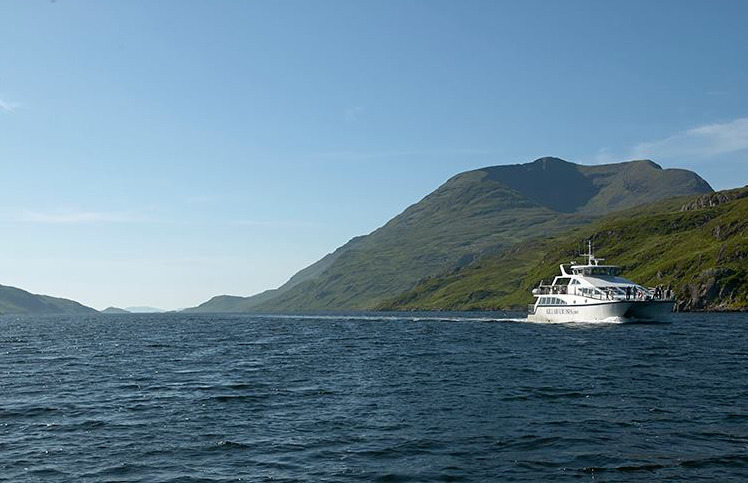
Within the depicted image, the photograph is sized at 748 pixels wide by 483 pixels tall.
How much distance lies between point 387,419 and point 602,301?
91640 mm

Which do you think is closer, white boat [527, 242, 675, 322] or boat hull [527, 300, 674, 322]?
boat hull [527, 300, 674, 322]

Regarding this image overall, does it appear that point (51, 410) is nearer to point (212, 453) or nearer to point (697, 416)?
point (212, 453)

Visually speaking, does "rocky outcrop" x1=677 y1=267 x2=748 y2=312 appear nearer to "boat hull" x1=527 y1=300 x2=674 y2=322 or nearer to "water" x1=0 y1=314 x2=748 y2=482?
"boat hull" x1=527 y1=300 x2=674 y2=322

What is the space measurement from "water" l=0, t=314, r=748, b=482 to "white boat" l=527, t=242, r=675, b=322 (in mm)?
47281

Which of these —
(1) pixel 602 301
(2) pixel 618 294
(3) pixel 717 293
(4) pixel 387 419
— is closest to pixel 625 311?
(1) pixel 602 301

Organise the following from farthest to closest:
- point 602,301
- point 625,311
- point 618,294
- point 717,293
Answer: point 717,293
point 618,294
point 602,301
point 625,311

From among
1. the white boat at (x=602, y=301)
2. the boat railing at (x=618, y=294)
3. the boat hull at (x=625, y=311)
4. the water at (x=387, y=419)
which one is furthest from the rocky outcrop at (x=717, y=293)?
the water at (x=387, y=419)

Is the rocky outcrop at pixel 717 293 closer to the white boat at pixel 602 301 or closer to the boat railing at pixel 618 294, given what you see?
the white boat at pixel 602 301

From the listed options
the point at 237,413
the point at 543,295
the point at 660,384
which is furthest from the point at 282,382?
the point at 543,295

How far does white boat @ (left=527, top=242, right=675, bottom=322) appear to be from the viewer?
381 ft

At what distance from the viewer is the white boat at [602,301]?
4569 inches

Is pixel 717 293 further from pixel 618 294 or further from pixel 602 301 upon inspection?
pixel 602 301

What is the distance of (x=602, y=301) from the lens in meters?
→ 118

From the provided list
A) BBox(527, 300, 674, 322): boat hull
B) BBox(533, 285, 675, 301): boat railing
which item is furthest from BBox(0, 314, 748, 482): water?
BBox(533, 285, 675, 301): boat railing
